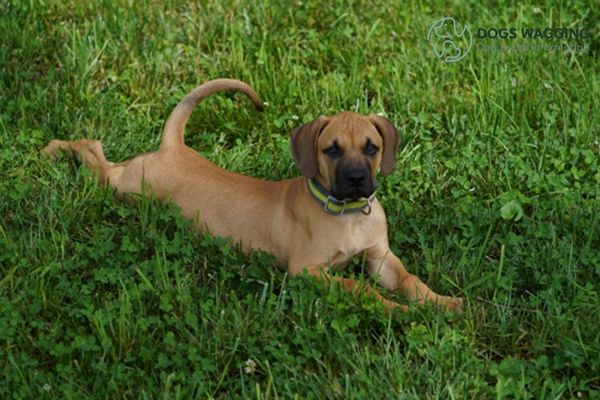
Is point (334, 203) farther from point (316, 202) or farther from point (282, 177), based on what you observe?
point (282, 177)

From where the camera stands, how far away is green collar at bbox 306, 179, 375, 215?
4953 mm

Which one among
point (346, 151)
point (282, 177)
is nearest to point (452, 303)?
point (346, 151)

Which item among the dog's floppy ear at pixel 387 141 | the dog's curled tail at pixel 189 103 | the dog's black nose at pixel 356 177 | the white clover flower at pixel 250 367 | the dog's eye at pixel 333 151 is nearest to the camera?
the white clover flower at pixel 250 367

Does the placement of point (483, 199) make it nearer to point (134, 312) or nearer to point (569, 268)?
point (569, 268)

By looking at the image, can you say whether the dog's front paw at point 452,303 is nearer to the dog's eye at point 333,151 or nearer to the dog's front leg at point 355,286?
the dog's front leg at point 355,286

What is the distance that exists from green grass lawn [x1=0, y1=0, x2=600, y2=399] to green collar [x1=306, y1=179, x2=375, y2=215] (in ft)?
1.18

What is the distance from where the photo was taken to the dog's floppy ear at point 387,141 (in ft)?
16.3

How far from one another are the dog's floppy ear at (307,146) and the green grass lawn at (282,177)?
474 mm

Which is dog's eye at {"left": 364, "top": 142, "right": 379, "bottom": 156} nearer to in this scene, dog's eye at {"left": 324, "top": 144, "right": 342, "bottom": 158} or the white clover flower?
dog's eye at {"left": 324, "top": 144, "right": 342, "bottom": 158}

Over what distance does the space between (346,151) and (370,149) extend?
135 millimetres

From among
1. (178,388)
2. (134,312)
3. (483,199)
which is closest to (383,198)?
(483,199)

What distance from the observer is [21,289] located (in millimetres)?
4758

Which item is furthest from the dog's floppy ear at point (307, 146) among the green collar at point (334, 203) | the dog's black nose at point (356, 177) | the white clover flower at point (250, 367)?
the white clover flower at point (250, 367)

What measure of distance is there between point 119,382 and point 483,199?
8.07 ft
